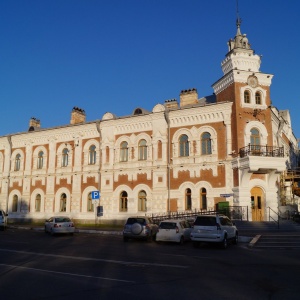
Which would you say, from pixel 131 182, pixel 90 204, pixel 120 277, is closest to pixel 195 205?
pixel 131 182

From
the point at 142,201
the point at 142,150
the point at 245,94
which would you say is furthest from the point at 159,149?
the point at 245,94

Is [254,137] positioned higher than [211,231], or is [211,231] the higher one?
[254,137]

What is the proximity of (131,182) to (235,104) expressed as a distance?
11.7 meters

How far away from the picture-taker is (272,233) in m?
21.3

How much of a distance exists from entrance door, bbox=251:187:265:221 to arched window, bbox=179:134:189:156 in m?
6.62

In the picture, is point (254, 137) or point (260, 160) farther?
point (254, 137)

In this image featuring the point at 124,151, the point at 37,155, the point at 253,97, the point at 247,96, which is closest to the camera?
the point at 253,97

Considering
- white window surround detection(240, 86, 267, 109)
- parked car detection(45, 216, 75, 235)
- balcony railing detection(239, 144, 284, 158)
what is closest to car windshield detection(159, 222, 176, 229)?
parked car detection(45, 216, 75, 235)

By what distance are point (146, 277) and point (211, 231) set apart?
28.2ft

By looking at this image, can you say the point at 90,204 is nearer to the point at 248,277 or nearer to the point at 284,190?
→ the point at 284,190

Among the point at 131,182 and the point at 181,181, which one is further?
the point at 131,182

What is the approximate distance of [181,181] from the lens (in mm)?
30234

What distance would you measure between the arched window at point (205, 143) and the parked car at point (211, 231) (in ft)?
41.1

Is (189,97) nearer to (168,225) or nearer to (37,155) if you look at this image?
(168,225)
